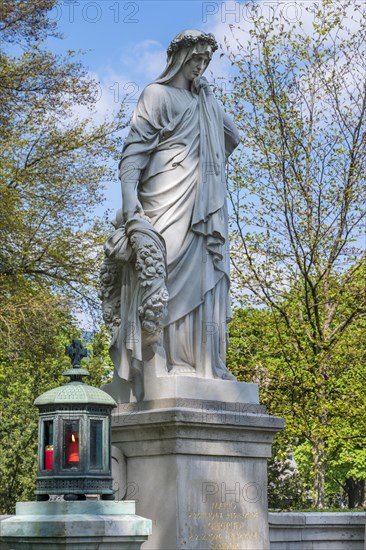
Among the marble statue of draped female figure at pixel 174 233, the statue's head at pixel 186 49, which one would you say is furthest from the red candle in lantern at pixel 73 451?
the statue's head at pixel 186 49

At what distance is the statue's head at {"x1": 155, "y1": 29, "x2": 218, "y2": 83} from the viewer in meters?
9.70

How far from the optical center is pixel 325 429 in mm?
19766

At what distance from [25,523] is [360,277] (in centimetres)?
1693

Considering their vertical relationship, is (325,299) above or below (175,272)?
above

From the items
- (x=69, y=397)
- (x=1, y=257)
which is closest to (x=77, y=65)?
(x=1, y=257)

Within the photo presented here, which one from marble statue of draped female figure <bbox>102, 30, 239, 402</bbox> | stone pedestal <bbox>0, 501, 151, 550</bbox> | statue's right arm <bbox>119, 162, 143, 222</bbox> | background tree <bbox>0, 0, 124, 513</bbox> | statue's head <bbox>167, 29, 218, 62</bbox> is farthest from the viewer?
background tree <bbox>0, 0, 124, 513</bbox>

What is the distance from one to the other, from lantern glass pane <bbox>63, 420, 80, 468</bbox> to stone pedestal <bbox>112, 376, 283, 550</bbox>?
4.80 feet

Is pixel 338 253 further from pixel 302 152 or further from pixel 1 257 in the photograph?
pixel 1 257

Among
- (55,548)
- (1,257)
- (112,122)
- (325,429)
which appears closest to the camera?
(55,548)

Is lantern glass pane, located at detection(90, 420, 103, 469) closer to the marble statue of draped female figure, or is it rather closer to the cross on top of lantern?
the cross on top of lantern

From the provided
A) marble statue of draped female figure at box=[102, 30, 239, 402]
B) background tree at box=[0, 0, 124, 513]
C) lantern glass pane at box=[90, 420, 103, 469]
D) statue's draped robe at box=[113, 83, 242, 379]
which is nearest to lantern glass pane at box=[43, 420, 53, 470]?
lantern glass pane at box=[90, 420, 103, 469]

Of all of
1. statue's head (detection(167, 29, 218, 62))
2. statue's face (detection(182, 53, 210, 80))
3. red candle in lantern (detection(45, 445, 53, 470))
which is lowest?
red candle in lantern (detection(45, 445, 53, 470))

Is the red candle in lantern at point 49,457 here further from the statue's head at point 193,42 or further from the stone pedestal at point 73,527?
the statue's head at point 193,42

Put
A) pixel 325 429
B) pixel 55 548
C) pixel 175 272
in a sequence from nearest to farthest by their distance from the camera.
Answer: pixel 55 548 → pixel 175 272 → pixel 325 429
